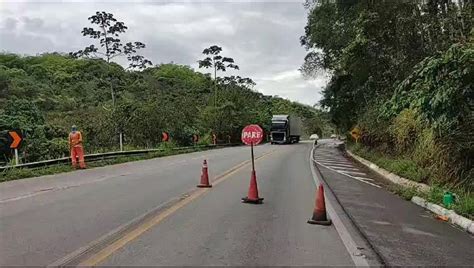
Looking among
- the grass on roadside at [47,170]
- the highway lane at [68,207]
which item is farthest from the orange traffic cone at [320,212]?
the grass on roadside at [47,170]

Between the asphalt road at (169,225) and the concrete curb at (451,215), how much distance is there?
2.57m

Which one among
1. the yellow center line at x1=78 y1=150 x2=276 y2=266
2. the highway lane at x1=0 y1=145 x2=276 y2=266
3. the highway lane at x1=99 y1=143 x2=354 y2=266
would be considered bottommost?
the highway lane at x1=99 y1=143 x2=354 y2=266

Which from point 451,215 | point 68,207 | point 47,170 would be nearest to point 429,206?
point 451,215

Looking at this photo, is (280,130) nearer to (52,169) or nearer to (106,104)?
(106,104)

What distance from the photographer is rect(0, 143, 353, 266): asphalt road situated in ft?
21.7

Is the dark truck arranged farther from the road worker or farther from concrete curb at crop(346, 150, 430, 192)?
the road worker

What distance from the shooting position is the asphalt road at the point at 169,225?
6613mm

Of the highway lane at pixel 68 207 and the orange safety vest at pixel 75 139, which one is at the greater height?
the orange safety vest at pixel 75 139

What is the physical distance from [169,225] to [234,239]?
4.77 feet

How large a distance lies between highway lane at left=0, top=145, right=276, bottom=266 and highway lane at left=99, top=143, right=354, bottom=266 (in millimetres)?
804

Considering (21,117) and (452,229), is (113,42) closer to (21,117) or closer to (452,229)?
(21,117)

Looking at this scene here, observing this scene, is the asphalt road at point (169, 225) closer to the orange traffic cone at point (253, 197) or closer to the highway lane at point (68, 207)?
the highway lane at point (68, 207)

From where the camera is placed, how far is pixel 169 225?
28.4 feet

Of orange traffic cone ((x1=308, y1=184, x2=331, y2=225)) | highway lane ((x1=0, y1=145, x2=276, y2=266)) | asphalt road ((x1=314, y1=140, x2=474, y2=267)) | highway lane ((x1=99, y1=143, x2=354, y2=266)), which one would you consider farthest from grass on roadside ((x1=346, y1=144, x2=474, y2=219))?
highway lane ((x1=0, y1=145, x2=276, y2=266))
